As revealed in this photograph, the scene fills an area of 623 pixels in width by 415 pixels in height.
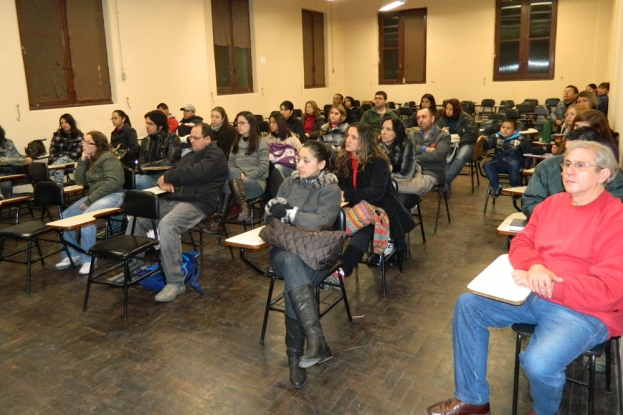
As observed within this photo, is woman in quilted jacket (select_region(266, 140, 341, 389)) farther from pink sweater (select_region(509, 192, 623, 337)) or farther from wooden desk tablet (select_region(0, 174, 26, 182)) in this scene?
wooden desk tablet (select_region(0, 174, 26, 182))

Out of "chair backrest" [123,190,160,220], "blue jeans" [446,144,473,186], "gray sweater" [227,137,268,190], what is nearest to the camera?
"chair backrest" [123,190,160,220]

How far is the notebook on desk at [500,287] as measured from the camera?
2.10m

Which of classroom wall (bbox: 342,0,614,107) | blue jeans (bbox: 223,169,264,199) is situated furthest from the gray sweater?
classroom wall (bbox: 342,0,614,107)

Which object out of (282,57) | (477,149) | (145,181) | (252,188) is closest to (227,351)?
(252,188)

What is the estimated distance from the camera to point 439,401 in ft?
8.37

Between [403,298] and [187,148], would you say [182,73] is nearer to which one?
[187,148]

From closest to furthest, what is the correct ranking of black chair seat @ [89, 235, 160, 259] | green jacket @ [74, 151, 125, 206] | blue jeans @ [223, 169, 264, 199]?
black chair seat @ [89, 235, 160, 259], green jacket @ [74, 151, 125, 206], blue jeans @ [223, 169, 264, 199]

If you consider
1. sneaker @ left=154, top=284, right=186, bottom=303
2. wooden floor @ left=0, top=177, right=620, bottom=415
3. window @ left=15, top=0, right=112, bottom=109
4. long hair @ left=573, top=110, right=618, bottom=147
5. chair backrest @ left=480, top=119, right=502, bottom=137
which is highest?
window @ left=15, top=0, right=112, bottom=109

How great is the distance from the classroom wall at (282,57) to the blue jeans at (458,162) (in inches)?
207

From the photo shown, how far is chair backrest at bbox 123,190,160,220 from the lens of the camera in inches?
154

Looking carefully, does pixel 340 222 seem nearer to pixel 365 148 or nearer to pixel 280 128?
pixel 365 148

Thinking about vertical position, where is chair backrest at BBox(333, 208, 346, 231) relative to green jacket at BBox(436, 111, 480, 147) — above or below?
below

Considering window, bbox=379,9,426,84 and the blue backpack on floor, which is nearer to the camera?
the blue backpack on floor

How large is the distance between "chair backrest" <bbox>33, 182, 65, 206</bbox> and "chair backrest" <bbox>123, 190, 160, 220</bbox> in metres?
0.78
